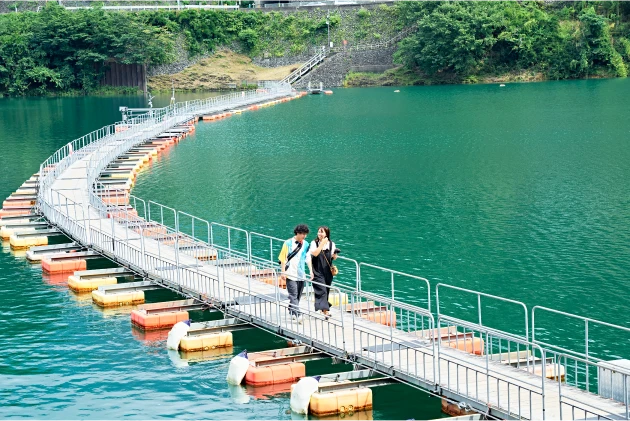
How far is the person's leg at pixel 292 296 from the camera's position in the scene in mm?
24406

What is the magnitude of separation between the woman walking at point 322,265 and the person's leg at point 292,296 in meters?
0.52

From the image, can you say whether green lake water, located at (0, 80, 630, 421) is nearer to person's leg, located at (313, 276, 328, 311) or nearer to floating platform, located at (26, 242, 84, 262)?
floating platform, located at (26, 242, 84, 262)

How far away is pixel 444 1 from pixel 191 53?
33515 millimetres

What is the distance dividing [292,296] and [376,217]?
62.9 feet

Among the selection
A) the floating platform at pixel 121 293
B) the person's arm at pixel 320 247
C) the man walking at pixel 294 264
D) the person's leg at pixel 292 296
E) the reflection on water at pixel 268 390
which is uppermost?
the person's arm at pixel 320 247

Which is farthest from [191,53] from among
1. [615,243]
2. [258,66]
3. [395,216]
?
[615,243]

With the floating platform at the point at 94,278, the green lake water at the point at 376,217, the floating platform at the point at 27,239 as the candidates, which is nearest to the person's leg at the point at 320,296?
the green lake water at the point at 376,217

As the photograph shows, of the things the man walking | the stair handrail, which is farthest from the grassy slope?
the man walking

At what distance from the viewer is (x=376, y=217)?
43.5 m

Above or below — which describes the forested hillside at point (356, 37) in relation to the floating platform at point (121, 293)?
above

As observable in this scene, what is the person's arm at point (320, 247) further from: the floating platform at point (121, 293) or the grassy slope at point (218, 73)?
the grassy slope at point (218, 73)

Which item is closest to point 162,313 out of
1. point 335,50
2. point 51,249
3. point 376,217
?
point 51,249

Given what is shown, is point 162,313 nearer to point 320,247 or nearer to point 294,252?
point 294,252

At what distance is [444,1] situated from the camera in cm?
12062
